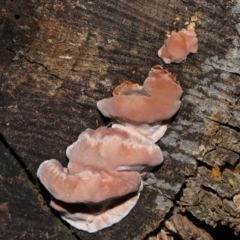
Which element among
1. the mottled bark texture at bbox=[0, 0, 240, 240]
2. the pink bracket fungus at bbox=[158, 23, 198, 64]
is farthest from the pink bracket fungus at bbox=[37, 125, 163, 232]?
the pink bracket fungus at bbox=[158, 23, 198, 64]

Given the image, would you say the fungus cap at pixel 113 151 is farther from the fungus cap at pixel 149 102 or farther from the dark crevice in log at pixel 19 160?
the dark crevice in log at pixel 19 160

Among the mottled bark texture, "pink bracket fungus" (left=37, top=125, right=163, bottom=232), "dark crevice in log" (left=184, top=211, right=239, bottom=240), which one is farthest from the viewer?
Result: "dark crevice in log" (left=184, top=211, right=239, bottom=240)

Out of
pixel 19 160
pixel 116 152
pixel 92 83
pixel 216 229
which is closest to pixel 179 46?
pixel 92 83

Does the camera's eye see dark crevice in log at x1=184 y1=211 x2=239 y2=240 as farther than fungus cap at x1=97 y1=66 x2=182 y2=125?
Yes

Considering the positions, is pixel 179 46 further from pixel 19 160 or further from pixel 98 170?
pixel 19 160

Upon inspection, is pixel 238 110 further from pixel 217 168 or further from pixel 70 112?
pixel 70 112

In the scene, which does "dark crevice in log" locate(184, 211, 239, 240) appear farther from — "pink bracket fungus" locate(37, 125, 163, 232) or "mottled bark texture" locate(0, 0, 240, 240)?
"pink bracket fungus" locate(37, 125, 163, 232)
